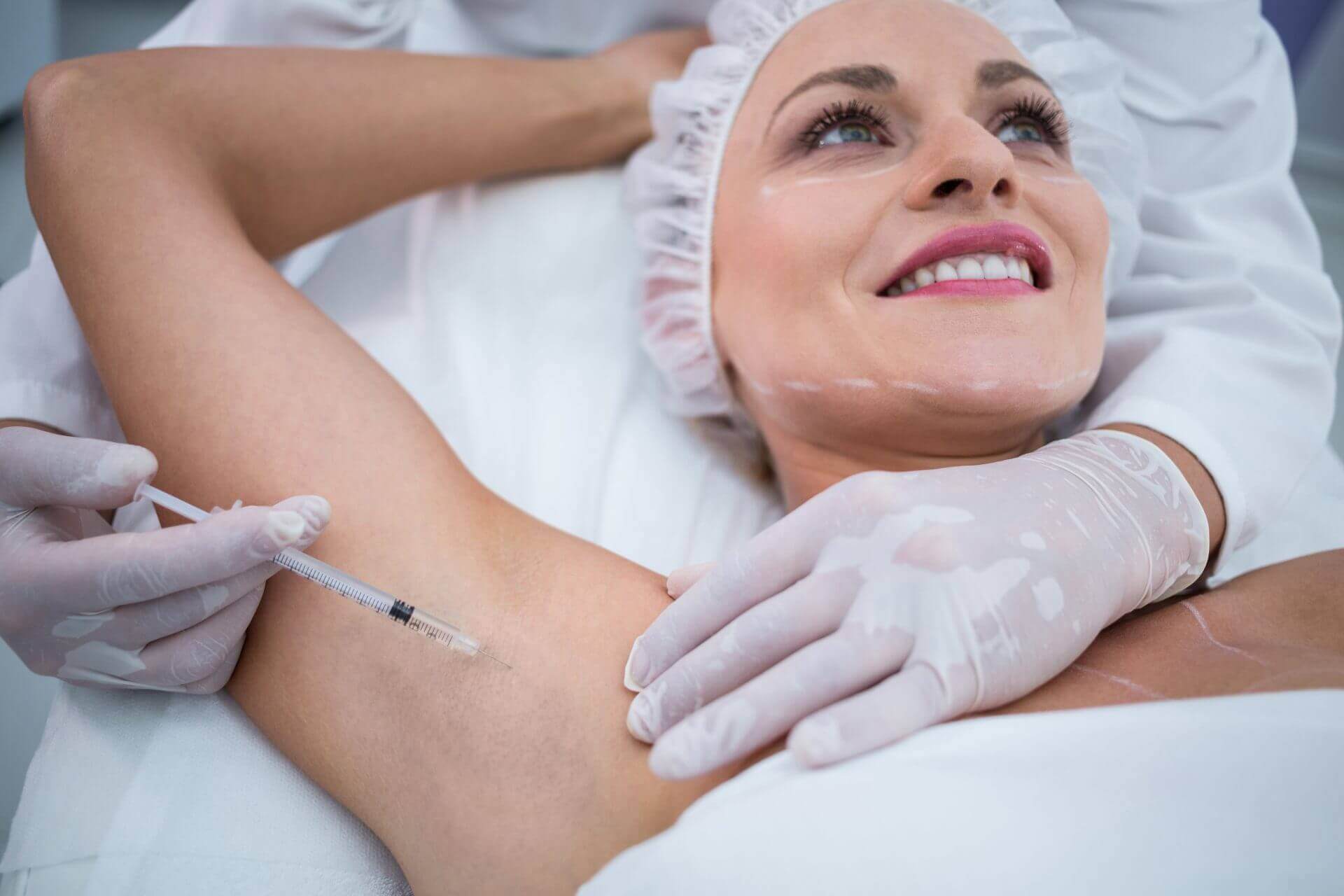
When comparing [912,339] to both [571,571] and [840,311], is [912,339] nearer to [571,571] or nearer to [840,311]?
[840,311]

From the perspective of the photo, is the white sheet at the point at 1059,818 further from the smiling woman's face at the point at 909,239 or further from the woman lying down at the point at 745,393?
the smiling woman's face at the point at 909,239

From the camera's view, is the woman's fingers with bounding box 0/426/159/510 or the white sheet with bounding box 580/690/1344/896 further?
the woman's fingers with bounding box 0/426/159/510

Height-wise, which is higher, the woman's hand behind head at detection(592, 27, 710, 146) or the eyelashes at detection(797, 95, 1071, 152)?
the eyelashes at detection(797, 95, 1071, 152)

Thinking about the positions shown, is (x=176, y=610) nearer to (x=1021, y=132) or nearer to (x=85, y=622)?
(x=85, y=622)

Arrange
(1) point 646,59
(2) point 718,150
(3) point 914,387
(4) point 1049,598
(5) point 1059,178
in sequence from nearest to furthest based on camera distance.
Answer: (4) point 1049,598 < (3) point 914,387 < (5) point 1059,178 < (2) point 718,150 < (1) point 646,59

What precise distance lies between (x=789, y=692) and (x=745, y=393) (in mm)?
Answer: 618

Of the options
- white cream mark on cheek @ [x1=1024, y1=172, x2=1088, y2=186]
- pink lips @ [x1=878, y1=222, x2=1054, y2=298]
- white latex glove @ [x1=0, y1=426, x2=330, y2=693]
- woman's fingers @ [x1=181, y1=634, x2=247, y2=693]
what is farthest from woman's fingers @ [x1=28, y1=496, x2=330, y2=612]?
white cream mark on cheek @ [x1=1024, y1=172, x2=1088, y2=186]

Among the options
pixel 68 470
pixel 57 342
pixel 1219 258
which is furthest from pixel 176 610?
pixel 1219 258

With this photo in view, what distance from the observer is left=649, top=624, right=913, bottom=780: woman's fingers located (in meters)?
0.71

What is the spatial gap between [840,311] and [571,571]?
Answer: 416 millimetres

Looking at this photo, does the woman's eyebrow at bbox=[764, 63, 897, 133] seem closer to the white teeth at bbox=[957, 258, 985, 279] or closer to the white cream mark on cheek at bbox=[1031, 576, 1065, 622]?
the white teeth at bbox=[957, 258, 985, 279]

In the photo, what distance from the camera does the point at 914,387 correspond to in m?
1.00

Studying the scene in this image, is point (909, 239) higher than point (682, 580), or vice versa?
point (909, 239)

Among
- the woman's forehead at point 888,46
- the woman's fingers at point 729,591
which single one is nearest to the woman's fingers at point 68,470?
the woman's fingers at point 729,591
